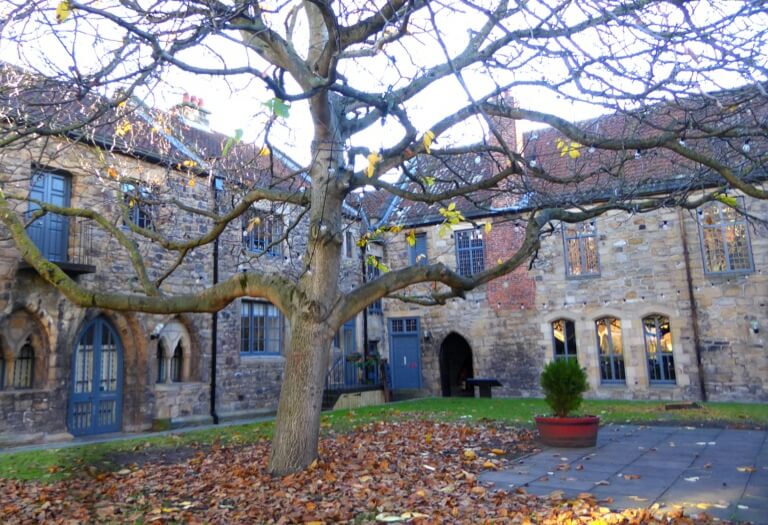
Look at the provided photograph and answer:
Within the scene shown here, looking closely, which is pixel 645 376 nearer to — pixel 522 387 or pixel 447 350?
pixel 522 387

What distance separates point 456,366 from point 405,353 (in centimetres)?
352

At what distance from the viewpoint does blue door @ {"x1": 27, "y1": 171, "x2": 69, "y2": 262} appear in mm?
12062

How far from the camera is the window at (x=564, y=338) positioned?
62.5 ft

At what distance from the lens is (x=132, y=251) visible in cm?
777

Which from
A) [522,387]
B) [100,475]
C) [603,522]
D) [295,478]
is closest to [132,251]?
[100,475]

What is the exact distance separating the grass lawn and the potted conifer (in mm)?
2735

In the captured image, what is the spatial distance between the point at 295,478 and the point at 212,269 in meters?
10.3

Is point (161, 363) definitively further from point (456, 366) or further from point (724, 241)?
point (724, 241)

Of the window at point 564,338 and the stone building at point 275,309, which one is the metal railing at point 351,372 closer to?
the stone building at point 275,309

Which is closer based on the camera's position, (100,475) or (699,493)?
(699,493)

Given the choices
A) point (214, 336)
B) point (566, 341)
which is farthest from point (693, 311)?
point (214, 336)

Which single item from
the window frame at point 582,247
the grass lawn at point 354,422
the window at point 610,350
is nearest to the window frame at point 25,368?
the grass lawn at point 354,422

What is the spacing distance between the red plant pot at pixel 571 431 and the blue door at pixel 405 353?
508 inches

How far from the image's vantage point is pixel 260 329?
56.4 feet
